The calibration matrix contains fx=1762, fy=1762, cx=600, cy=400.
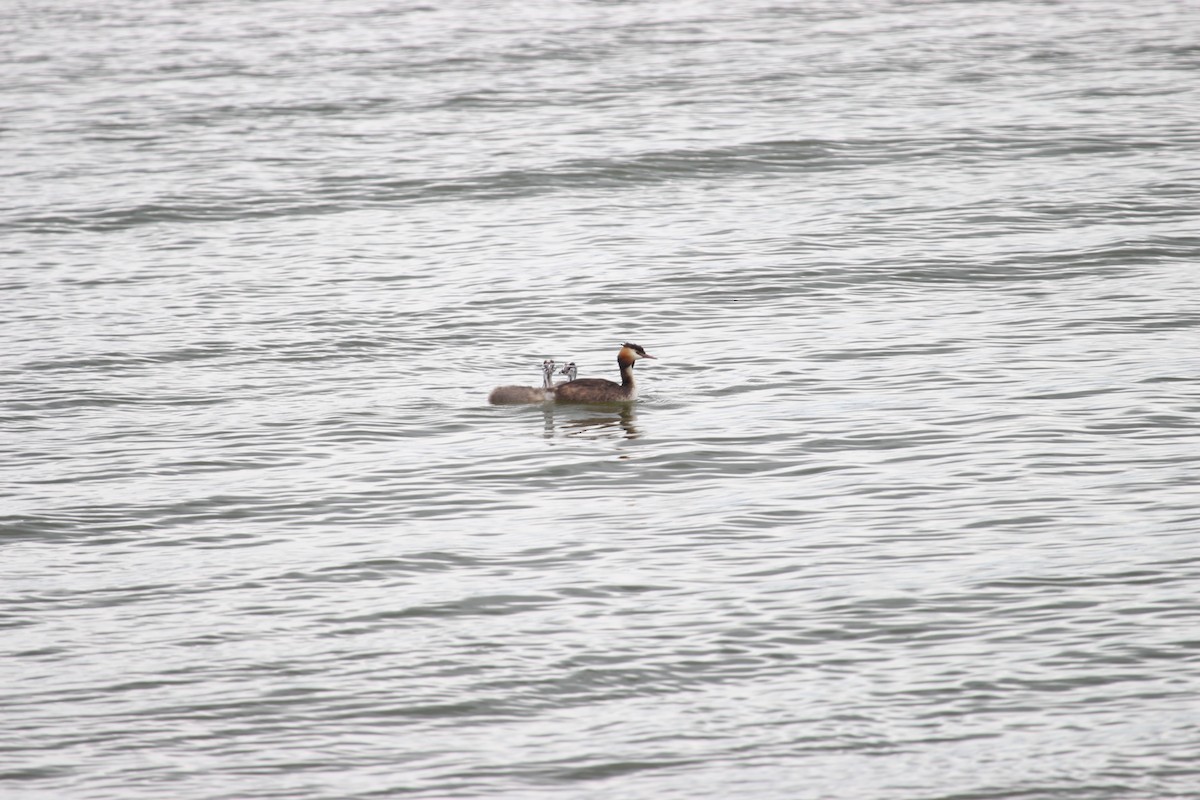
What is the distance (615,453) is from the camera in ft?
50.0

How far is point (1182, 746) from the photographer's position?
31.6ft

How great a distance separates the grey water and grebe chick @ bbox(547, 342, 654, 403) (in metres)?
0.18

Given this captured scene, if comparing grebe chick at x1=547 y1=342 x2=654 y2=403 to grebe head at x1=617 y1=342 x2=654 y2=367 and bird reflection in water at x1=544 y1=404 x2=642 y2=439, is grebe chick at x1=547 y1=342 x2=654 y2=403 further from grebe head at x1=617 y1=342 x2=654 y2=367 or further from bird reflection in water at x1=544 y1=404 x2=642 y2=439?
bird reflection in water at x1=544 y1=404 x2=642 y2=439

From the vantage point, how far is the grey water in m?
10.1

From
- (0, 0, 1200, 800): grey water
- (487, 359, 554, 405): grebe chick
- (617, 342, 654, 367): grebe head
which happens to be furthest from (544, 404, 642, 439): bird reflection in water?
(617, 342, 654, 367): grebe head

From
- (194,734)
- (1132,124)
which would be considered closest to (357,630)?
(194,734)

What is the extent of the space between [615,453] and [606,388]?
1419 mm

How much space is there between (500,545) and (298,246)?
12.2 meters

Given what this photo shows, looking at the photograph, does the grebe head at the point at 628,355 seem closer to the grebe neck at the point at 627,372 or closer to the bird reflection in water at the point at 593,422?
the grebe neck at the point at 627,372

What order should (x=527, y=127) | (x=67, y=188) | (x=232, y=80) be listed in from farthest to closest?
(x=232, y=80), (x=527, y=127), (x=67, y=188)

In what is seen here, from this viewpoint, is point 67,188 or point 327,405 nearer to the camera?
point 327,405

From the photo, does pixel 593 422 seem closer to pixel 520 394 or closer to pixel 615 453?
pixel 520 394

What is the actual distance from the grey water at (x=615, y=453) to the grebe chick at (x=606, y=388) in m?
0.18

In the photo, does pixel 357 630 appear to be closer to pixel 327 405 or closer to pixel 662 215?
pixel 327 405
